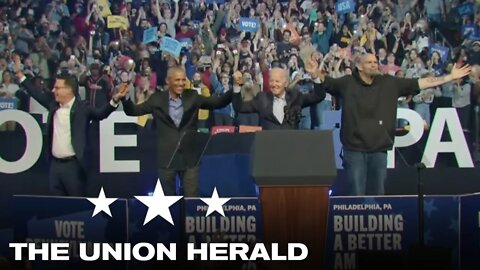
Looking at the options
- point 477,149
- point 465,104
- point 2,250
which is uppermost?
point 465,104

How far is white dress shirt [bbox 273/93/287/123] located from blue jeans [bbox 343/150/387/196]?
2.80 ft

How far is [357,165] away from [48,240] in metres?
3.23

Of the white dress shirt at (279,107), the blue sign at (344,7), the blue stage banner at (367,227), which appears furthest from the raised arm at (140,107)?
the blue stage banner at (367,227)

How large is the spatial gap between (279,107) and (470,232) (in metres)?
2.58

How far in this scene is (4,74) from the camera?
7859 millimetres

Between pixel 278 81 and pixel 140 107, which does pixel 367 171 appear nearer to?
pixel 278 81

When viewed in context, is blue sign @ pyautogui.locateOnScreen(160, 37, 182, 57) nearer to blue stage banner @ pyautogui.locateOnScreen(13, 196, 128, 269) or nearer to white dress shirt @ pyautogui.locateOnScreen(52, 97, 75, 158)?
white dress shirt @ pyautogui.locateOnScreen(52, 97, 75, 158)

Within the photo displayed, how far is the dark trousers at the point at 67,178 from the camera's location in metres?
7.58

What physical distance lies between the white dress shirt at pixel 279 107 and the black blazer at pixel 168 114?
0.62m

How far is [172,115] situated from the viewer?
291 inches

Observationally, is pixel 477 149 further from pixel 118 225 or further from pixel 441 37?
pixel 118 225

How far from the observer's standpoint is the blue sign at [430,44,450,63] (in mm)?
7879

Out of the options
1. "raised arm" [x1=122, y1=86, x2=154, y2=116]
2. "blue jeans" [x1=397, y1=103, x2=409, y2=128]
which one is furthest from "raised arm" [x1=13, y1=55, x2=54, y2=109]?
"blue jeans" [x1=397, y1=103, x2=409, y2=128]

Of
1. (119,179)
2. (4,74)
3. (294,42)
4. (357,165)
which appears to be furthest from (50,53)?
(357,165)
